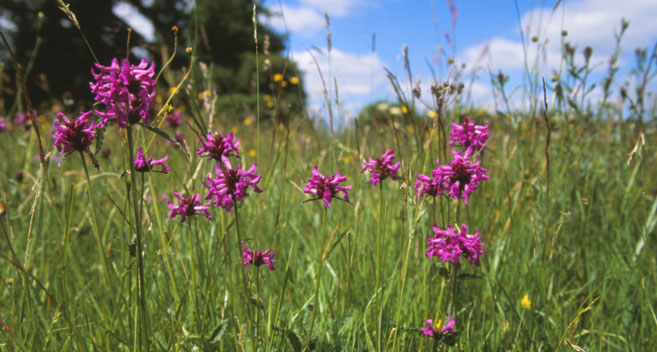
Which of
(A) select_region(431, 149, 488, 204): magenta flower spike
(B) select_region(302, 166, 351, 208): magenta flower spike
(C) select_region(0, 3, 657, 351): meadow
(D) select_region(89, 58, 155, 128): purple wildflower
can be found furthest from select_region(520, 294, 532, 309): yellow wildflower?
(D) select_region(89, 58, 155, 128): purple wildflower

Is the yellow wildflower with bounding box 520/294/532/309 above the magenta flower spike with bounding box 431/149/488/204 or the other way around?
the other way around

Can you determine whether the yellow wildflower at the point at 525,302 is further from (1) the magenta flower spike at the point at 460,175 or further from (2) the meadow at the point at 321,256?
(1) the magenta flower spike at the point at 460,175

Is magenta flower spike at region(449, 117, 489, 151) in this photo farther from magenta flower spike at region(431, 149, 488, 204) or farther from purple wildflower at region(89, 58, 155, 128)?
purple wildflower at region(89, 58, 155, 128)

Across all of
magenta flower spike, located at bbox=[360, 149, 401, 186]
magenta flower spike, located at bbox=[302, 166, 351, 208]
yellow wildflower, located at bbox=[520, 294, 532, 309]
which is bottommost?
yellow wildflower, located at bbox=[520, 294, 532, 309]

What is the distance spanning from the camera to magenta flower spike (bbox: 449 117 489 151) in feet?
3.74

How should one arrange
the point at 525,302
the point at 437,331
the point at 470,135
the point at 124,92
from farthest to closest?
1. the point at 525,302
2. the point at 470,135
3. the point at 437,331
4. the point at 124,92

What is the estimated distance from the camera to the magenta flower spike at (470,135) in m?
1.14

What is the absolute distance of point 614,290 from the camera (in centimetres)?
160

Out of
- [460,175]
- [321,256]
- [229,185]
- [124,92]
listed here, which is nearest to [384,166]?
[460,175]

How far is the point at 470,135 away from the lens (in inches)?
45.6

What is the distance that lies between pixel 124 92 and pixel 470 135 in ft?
2.87

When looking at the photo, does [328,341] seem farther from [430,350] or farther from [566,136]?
→ [566,136]

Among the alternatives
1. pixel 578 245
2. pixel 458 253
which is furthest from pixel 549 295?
pixel 458 253

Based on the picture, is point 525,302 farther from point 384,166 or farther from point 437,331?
point 384,166
